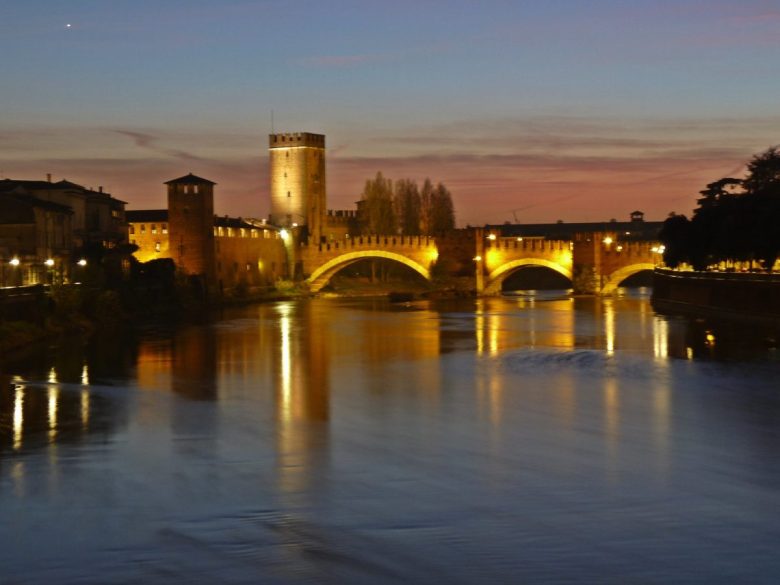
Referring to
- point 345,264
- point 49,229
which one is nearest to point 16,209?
point 49,229

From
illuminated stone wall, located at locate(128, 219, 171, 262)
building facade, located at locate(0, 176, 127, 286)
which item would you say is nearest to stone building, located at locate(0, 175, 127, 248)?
building facade, located at locate(0, 176, 127, 286)

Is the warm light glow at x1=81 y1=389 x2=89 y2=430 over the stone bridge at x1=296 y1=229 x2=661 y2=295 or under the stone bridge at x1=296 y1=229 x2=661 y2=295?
under

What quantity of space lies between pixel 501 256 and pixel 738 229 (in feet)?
70.4

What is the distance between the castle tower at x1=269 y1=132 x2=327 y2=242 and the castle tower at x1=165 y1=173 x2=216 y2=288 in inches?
520

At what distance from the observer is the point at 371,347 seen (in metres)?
25.1

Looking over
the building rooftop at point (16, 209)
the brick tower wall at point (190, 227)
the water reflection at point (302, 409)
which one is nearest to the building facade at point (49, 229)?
the building rooftop at point (16, 209)

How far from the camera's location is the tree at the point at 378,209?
2331 inches

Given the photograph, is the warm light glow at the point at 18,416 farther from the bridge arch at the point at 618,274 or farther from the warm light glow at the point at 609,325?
the bridge arch at the point at 618,274

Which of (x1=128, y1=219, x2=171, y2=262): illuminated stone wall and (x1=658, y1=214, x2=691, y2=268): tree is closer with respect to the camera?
(x1=658, y1=214, x2=691, y2=268): tree

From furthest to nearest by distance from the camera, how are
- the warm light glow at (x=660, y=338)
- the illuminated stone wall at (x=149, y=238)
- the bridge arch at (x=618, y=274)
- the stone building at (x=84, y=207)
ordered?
the bridge arch at (x=618, y=274) < the illuminated stone wall at (x=149, y=238) < the stone building at (x=84, y=207) < the warm light glow at (x=660, y=338)

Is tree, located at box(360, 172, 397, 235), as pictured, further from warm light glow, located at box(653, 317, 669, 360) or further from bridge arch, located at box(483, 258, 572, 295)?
warm light glow, located at box(653, 317, 669, 360)

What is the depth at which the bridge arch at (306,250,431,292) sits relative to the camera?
53000mm

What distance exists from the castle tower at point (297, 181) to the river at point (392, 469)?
119 feet

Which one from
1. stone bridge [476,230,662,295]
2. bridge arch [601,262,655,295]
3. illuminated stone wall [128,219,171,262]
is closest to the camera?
illuminated stone wall [128,219,171,262]
